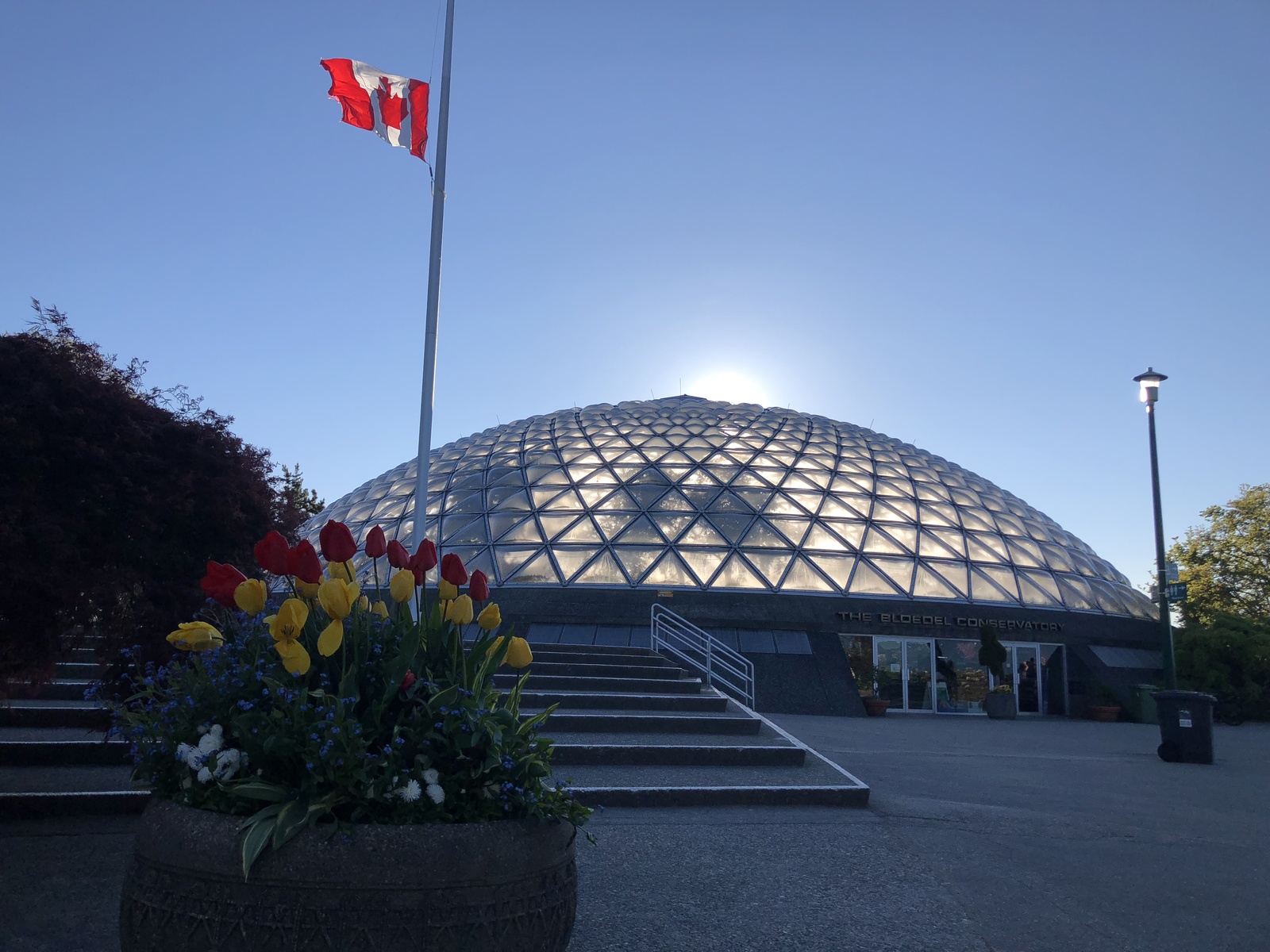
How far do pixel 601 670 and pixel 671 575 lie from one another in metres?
8.11

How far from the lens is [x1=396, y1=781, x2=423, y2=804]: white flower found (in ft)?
11.4

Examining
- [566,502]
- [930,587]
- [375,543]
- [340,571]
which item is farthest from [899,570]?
[340,571]

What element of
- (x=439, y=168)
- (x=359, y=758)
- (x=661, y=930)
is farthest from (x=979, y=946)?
(x=439, y=168)

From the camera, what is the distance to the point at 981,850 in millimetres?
7098

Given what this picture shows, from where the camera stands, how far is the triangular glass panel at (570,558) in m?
22.7

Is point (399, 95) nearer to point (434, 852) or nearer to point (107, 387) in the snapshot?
point (107, 387)

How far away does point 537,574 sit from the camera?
74.7 ft

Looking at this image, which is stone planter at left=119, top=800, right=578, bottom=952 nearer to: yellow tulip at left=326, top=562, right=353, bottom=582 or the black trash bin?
yellow tulip at left=326, top=562, right=353, bottom=582

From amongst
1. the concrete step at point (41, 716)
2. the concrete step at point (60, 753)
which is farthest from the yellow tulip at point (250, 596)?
the concrete step at point (41, 716)

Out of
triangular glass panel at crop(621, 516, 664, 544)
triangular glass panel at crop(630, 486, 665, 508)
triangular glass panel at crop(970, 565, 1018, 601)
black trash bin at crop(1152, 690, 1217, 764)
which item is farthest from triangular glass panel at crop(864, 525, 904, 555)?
black trash bin at crop(1152, 690, 1217, 764)

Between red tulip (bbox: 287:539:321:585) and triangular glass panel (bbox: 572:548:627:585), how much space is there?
732 inches

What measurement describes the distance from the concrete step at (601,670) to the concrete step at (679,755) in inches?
174

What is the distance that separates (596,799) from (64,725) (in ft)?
20.5

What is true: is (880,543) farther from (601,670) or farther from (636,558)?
(601,670)
